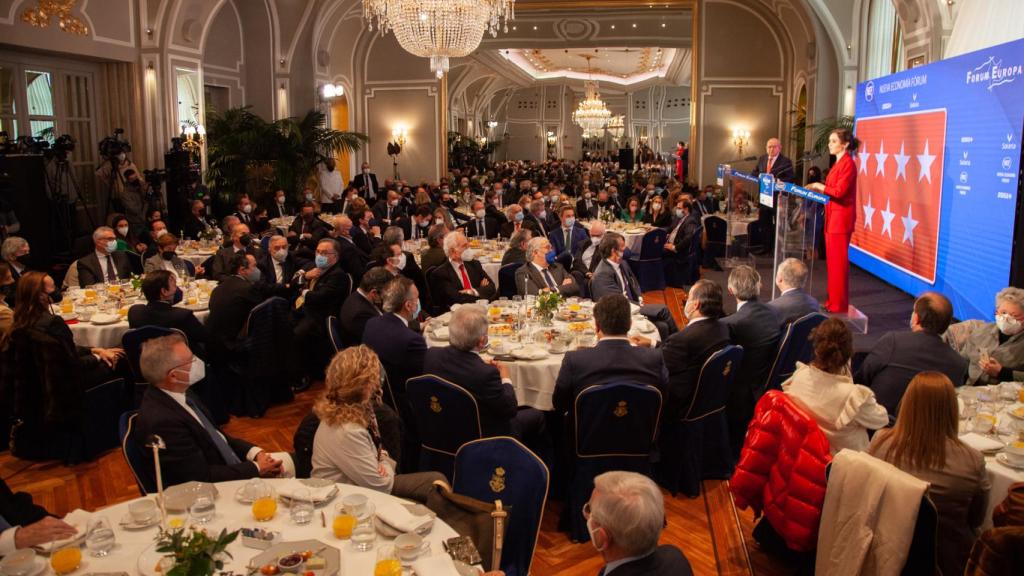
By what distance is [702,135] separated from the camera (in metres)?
17.1

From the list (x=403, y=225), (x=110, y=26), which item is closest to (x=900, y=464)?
(x=403, y=225)

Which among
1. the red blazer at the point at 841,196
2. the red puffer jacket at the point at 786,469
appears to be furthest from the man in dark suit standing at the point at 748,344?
the red blazer at the point at 841,196

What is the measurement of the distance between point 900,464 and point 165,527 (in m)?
2.70

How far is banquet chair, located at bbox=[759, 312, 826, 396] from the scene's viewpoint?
5078 mm

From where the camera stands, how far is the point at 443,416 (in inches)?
157

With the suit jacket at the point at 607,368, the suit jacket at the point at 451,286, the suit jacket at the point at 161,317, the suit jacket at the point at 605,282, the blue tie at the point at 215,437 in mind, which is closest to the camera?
the blue tie at the point at 215,437

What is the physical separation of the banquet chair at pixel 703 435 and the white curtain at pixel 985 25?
5007mm

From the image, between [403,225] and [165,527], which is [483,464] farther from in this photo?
[403,225]

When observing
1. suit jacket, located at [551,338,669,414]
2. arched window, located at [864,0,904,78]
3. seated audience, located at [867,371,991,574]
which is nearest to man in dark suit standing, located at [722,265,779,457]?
suit jacket, located at [551,338,669,414]

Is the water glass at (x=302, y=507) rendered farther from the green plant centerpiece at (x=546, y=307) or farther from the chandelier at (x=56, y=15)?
the chandelier at (x=56, y=15)

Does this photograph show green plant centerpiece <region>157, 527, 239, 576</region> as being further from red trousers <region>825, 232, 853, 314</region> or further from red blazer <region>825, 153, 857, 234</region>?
red trousers <region>825, 232, 853, 314</region>

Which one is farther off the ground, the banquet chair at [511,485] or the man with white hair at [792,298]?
the man with white hair at [792,298]

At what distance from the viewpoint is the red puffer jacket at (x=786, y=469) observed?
3453 mm

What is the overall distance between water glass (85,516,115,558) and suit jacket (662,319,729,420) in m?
2.92
